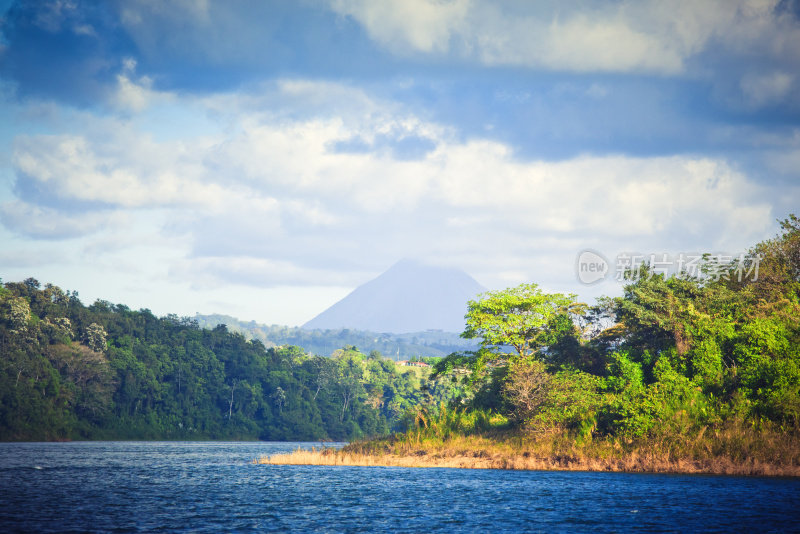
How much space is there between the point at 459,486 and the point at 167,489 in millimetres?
17323

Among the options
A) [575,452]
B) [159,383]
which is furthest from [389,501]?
[159,383]

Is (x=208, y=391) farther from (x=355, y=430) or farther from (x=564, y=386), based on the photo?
(x=564, y=386)

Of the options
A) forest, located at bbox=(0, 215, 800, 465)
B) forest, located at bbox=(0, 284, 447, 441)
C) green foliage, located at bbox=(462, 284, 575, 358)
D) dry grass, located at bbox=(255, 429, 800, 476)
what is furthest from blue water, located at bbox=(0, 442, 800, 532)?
forest, located at bbox=(0, 284, 447, 441)

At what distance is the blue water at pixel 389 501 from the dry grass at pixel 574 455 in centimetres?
210

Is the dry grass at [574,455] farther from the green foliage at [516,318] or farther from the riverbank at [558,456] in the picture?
the green foliage at [516,318]

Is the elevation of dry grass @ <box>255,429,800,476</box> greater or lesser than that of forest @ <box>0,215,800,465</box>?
lesser

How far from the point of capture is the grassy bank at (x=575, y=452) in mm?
44906

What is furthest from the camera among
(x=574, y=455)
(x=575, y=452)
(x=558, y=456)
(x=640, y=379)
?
(x=640, y=379)

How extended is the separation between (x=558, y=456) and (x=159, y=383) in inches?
3740

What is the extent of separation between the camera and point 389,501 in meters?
37.5

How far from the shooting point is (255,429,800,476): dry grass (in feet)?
147

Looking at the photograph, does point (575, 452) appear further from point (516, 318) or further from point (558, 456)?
point (516, 318)

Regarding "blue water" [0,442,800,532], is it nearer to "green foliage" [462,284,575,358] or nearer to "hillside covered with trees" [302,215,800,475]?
"hillside covered with trees" [302,215,800,475]

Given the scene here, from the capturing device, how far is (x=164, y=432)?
12625 centimetres
